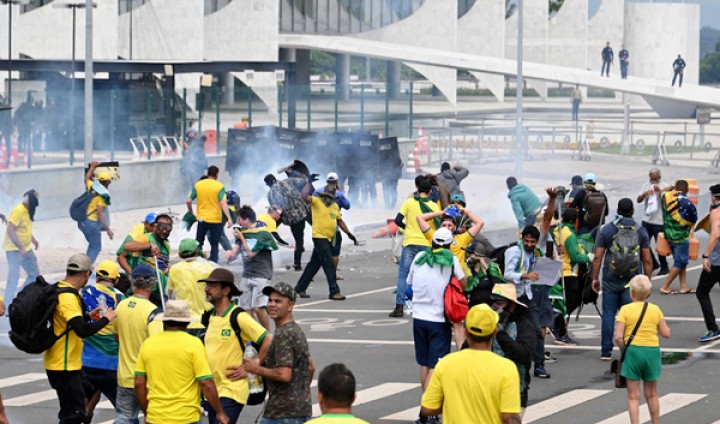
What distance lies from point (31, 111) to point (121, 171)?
252cm

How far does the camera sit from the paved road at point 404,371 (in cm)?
1316

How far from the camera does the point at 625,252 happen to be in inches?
583

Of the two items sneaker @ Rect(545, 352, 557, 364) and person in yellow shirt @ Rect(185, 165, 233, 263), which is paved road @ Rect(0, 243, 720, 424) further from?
person in yellow shirt @ Rect(185, 165, 233, 263)

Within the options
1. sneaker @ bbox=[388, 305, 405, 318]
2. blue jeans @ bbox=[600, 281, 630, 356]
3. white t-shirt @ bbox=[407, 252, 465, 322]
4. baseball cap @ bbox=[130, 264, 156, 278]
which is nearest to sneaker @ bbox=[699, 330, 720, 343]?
blue jeans @ bbox=[600, 281, 630, 356]

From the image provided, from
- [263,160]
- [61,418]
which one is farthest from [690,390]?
[263,160]

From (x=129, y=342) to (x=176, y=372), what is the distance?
58.4 inches

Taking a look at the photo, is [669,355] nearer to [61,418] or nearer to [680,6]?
[61,418]

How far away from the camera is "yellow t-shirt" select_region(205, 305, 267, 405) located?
9.98 m

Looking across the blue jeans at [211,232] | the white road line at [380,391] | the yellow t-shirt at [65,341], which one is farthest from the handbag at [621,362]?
the blue jeans at [211,232]

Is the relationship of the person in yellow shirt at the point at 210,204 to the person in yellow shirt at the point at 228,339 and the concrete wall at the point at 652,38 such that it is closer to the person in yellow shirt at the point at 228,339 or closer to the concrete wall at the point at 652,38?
the person in yellow shirt at the point at 228,339

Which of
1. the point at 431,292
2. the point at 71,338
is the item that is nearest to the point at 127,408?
the point at 71,338

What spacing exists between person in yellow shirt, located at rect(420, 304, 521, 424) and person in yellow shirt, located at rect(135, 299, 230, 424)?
172 cm

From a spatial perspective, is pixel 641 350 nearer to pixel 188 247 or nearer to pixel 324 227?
pixel 188 247

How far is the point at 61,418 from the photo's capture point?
11.0 metres
